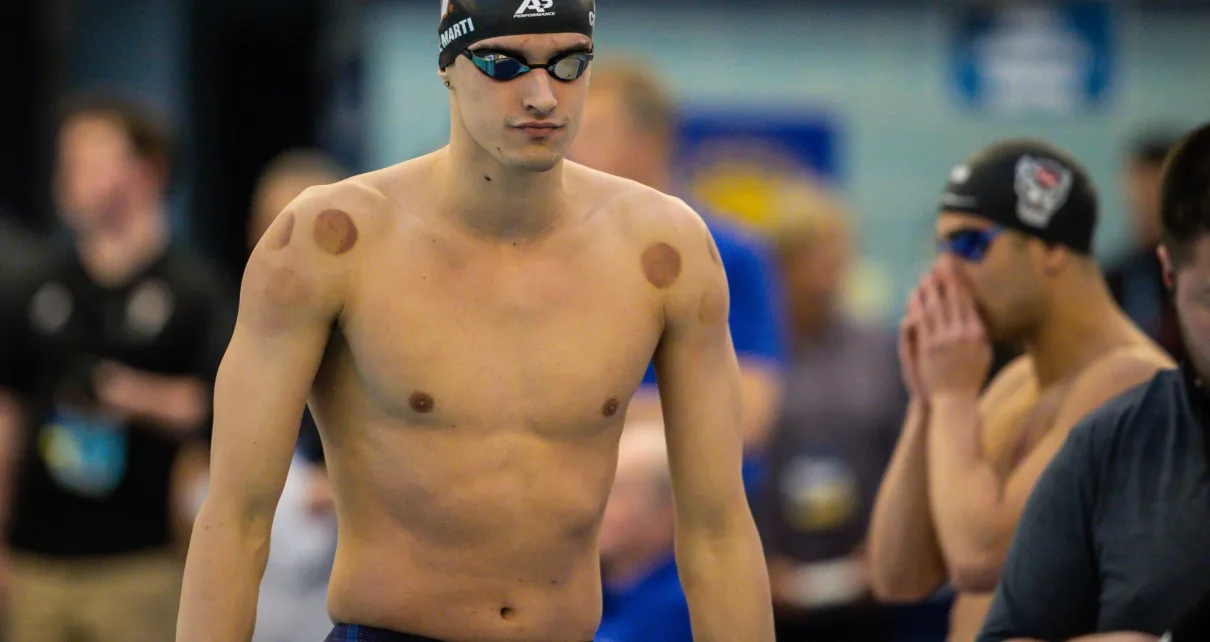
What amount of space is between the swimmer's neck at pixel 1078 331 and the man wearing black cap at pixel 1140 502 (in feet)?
2.73

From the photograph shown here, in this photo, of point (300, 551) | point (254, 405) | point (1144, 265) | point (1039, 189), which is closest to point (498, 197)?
point (254, 405)

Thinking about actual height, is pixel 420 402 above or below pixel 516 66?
below

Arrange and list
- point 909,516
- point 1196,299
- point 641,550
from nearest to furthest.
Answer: point 1196,299
point 909,516
point 641,550

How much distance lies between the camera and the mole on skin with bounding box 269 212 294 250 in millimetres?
3225

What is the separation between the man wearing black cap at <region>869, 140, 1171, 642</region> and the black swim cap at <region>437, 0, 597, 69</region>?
1424 millimetres

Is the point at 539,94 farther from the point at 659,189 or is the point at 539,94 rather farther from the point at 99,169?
the point at 99,169

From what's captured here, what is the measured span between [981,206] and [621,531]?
1.32m

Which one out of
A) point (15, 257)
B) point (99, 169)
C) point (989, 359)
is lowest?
point (15, 257)

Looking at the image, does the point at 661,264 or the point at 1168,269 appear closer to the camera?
the point at 1168,269

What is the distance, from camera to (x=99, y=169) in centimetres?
666

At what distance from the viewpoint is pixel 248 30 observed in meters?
14.5

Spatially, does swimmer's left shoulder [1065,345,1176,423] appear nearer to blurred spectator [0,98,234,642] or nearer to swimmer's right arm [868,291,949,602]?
swimmer's right arm [868,291,949,602]

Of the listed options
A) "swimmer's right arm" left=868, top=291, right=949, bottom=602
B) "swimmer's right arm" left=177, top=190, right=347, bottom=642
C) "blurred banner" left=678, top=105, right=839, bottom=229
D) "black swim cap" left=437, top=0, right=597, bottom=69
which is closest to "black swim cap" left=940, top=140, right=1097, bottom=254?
"swimmer's right arm" left=868, top=291, right=949, bottom=602

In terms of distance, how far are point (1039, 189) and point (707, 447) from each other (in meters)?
1.27
